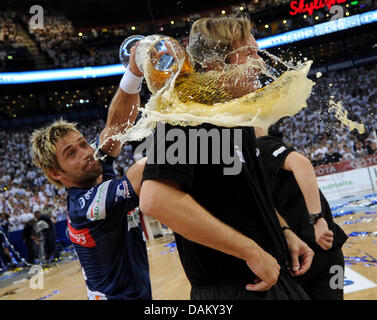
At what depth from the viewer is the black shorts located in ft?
3.16

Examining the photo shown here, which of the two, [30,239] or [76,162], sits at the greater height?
[76,162]

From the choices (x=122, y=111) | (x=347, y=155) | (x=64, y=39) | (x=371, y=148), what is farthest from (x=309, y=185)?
(x=64, y=39)

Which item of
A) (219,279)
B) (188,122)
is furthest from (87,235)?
(188,122)

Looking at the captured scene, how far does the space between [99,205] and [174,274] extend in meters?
3.58

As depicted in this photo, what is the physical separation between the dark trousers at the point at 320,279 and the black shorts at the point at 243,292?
0.51m

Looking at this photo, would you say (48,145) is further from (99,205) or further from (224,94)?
(224,94)

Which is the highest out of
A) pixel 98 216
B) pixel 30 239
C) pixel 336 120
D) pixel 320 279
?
pixel 336 120

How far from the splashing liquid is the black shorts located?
451 millimetres

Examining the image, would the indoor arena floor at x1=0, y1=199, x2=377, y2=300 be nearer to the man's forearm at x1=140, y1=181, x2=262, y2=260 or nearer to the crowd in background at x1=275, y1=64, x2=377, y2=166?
the crowd in background at x1=275, y1=64, x2=377, y2=166

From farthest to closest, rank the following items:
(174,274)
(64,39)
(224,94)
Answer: (64,39), (174,274), (224,94)

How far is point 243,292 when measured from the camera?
969 mm

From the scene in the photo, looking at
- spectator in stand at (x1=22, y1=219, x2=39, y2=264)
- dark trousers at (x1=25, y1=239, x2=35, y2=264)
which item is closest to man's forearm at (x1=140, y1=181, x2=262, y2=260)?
spectator in stand at (x1=22, y1=219, x2=39, y2=264)

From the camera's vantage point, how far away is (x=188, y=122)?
845 mm
